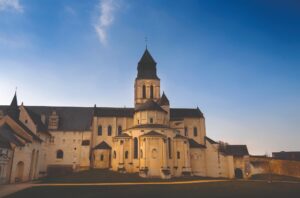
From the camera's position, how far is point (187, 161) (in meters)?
50.1

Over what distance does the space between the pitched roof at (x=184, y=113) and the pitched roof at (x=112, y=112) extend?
10.1 meters

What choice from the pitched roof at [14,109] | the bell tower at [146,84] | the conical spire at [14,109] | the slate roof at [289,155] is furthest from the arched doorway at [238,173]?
the pitched roof at [14,109]

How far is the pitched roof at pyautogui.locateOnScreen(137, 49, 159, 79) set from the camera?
64188 millimetres

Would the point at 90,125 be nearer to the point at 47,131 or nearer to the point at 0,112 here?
the point at 47,131

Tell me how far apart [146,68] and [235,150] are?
29097 mm

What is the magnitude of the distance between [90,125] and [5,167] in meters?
Answer: 24.0

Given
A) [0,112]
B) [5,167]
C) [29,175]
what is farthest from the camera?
[0,112]

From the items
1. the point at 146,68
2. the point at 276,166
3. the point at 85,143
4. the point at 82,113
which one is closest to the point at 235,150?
the point at 276,166

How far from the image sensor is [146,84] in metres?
63.3

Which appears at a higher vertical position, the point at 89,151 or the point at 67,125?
the point at 67,125

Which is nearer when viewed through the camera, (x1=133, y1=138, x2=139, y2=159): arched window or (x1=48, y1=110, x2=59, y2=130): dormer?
(x1=133, y1=138, x2=139, y2=159): arched window

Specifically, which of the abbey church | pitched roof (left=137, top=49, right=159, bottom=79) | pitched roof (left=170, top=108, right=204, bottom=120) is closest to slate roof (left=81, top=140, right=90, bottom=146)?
the abbey church

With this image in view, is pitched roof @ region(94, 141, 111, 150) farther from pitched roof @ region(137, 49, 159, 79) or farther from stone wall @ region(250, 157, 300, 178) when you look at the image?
stone wall @ region(250, 157, 300, 178)

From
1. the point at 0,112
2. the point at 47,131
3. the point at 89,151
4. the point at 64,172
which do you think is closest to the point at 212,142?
the point at 89,151
